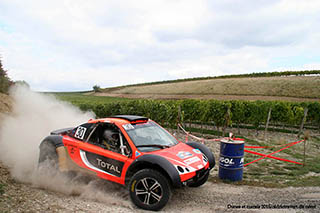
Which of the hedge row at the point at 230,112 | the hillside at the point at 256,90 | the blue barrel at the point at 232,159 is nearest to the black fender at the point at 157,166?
the blue barrel at the point at 232,159

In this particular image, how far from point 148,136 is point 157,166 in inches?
44.8

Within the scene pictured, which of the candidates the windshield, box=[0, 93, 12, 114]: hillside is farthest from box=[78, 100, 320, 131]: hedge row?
the windshield

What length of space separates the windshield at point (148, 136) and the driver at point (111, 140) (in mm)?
336

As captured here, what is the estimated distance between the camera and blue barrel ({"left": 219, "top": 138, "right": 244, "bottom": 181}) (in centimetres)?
718

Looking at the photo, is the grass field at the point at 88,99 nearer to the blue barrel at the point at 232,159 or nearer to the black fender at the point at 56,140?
the black fender at the point at 56,140

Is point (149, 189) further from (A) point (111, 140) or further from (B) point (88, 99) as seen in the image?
(B) point (88, 99)

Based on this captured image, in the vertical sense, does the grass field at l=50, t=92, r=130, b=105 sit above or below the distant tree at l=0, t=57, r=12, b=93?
below

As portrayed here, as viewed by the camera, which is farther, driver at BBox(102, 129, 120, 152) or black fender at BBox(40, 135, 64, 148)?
black fender at BBox(40, 135, 64, 148)

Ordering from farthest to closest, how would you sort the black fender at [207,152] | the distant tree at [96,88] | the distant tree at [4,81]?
the distant tree at [96,88] → the distant tree at [4,81] → the black fender at [207,152]

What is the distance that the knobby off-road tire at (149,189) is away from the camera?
5.05m

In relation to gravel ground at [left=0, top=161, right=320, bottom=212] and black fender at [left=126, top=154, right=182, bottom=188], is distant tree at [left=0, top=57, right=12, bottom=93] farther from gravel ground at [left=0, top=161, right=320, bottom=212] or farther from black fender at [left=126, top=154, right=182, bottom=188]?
black fender at [left=126, top=154, right=182, bottom=188]

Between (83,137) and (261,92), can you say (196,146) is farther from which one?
(261,92)

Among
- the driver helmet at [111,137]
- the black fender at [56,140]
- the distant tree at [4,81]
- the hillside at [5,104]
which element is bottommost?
the black fender at [56,140]

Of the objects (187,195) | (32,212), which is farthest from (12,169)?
(187,195)
